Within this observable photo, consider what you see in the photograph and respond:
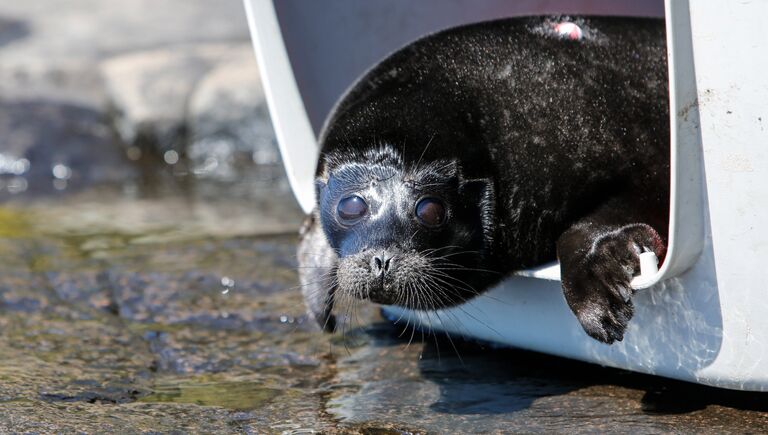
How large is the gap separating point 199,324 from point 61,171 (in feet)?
13.1

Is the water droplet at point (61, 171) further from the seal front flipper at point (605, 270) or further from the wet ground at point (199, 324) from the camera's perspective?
the seal front flipper at point (605, 270)

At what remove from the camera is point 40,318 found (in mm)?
3852

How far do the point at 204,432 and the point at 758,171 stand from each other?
4.58 ft

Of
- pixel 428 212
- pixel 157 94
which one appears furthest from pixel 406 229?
pixel 157 94

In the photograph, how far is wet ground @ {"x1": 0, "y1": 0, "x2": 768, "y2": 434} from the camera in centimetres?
286

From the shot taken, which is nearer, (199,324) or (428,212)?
(428,212)

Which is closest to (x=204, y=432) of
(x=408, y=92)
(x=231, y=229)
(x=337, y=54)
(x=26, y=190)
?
(x=408, y=92)

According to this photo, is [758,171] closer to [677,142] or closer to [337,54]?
[677,142]

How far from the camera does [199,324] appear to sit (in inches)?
151

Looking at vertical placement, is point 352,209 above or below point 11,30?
below

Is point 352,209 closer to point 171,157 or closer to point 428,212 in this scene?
point 428,212

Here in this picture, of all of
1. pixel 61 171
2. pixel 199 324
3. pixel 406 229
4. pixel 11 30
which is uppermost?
pixel 11 30

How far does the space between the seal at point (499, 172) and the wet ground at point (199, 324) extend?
0.26 metres

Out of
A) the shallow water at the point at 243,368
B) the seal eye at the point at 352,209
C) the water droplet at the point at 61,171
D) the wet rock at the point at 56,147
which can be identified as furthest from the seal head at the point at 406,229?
the water droplet at the point at 61,171
